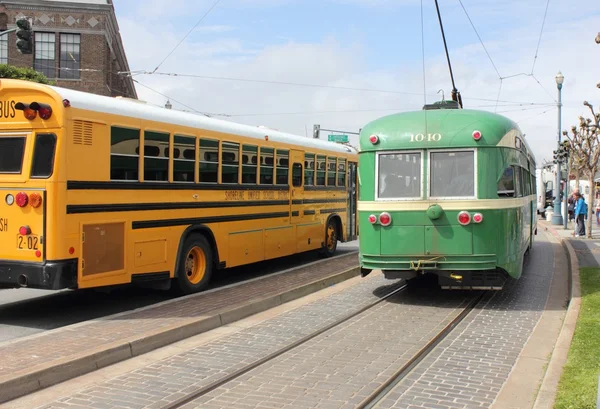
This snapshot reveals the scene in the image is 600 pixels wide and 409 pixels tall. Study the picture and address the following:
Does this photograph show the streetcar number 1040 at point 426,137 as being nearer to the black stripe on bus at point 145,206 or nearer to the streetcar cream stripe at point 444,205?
the streetcar cream stripe at point 444,205

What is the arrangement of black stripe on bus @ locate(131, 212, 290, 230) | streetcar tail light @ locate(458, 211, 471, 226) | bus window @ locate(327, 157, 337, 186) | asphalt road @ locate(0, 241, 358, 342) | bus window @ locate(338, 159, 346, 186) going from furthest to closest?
1. bus window @ locate(338, 159, 346, 186)
2. bus window @ locate(327, 157, 337, 186)
3. streetcar tail light @ locate(458, 211, 471, 226)
4. black stripe on bus @ locate(131, 212, 290, 230)
5. asphalt road @ locate(0, 241, 358, 342)

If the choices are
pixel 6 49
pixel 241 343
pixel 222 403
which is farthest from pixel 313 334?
pixel 6 49

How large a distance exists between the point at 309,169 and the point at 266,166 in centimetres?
201

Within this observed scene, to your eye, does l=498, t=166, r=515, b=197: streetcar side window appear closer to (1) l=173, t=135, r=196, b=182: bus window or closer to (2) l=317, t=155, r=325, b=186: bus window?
(1) l=173, t=135, r=196, b=182: bus window

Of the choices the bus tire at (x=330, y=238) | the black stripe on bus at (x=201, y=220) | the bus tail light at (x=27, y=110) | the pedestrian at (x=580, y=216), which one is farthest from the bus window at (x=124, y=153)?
the pedestrian at (x=580, y=216)

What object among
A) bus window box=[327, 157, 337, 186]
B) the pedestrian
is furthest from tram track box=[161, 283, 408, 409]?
the pedestrian

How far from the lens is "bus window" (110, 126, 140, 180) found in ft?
27.6

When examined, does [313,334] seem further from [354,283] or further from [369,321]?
[354,283]

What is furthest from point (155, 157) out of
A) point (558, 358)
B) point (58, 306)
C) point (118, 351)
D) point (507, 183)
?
point (558, 358)

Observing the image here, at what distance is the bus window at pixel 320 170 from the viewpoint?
14750 mm

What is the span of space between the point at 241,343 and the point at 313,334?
94 cm

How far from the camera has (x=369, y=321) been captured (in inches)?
336

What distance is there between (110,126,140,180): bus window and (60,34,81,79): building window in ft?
95.1

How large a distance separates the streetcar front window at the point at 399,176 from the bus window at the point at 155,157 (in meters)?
3.32
